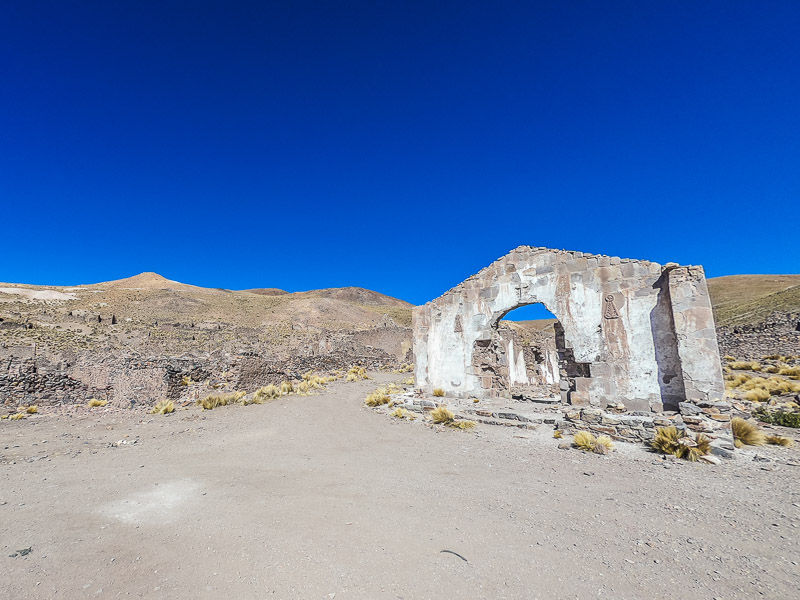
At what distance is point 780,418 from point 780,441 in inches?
96.0

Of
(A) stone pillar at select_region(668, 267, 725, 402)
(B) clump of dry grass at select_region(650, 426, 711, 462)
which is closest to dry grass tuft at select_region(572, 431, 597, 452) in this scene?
(B) clump of dry grass at select_region(650, 426, 711, 462)

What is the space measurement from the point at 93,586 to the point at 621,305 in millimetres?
11137

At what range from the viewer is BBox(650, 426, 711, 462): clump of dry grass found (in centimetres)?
640

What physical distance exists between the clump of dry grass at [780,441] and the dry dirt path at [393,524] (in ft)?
1.50

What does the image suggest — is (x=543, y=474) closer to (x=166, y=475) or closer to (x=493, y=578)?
(x=493, y=578)

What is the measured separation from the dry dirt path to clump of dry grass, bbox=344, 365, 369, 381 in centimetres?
1331

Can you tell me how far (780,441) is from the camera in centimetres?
702

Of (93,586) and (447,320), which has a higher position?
(447,320)

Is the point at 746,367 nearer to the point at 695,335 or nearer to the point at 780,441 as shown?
the point at 695,335

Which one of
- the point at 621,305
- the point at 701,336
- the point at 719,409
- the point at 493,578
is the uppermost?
the point at 621,305

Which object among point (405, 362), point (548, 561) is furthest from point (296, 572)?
point (405, 362)

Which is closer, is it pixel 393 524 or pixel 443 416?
pixel 393 524

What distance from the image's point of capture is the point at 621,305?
10.2 metres

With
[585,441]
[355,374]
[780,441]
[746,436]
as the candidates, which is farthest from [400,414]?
[355,374]
